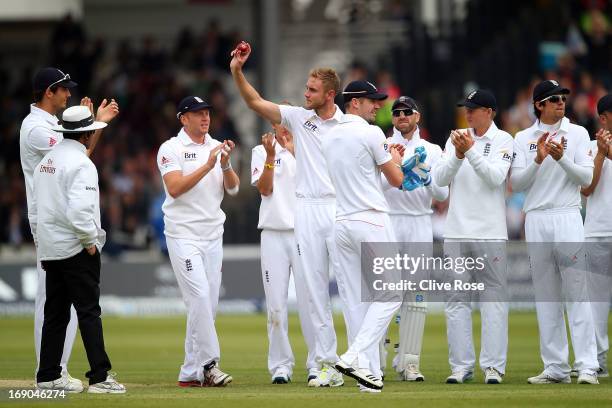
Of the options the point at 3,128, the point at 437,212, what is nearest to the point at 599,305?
the point at 437,212

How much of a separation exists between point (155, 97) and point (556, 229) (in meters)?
21.1

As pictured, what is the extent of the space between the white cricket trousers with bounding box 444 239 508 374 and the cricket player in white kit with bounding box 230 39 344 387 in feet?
4.13

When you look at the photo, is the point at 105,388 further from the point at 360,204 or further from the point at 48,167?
the point at 360,204

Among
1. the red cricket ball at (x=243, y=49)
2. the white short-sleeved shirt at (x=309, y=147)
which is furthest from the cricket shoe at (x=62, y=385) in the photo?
→ the red cricket ball at (x=243, y=49)

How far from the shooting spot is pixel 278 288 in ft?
42.4

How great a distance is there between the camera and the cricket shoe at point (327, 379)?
12.0 m

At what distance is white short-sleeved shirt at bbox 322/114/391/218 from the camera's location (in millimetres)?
11367

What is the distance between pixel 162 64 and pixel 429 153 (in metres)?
21.0

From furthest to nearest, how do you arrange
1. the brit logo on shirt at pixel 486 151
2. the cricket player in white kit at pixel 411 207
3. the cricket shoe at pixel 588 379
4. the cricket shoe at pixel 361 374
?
the cricket player in white kit at pixel 411 207, the brit logo on shirt at pixel 486 151, the cricket shoe at pixel 588 379, the cricket shoe at pixel 361 374

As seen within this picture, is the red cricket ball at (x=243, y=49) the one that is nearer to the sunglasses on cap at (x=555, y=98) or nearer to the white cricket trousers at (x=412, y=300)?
the white cricket trousers at (x=412, y=300)

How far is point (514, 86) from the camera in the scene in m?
25.5

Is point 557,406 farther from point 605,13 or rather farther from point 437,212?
point 605,13

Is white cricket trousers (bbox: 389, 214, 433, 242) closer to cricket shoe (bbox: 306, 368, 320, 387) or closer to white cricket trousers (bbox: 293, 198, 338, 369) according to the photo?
white cricket trousers (bbox: 293, 198, 338, 369)

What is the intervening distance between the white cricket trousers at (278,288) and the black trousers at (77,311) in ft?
6.79
